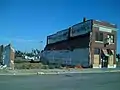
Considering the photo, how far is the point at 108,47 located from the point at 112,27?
4.36 meters

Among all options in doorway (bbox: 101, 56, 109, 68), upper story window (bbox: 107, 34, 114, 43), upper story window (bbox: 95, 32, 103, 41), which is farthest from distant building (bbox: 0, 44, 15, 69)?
upper story window (bbox: 107, 34, 114, 43)

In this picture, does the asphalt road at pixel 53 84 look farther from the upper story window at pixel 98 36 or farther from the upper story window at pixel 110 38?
the upper story window at pixel 110 38

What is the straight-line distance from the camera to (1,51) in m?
37.6

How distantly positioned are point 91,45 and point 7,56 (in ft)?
58.5

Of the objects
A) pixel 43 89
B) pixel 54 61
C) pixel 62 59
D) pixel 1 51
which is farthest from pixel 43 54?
pixel 43 89

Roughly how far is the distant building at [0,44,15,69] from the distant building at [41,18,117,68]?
16.8m

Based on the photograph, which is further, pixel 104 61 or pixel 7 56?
pixel 104 61

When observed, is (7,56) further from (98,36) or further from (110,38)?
(110,38)

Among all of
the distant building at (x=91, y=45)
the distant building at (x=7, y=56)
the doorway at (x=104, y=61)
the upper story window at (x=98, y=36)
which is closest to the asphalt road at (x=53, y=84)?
the distant building at (x=7, y=56)

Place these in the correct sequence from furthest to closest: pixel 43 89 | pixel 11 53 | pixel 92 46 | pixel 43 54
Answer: pixel 43 54
pixel 92 46
pixel 11 53
pixel 43 89

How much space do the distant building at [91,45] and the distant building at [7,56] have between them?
1683 centimetres

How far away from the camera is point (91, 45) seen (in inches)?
1836

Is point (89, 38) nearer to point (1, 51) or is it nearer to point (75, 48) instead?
point (75, 48)

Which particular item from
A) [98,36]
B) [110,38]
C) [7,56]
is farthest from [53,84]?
[110,38]
